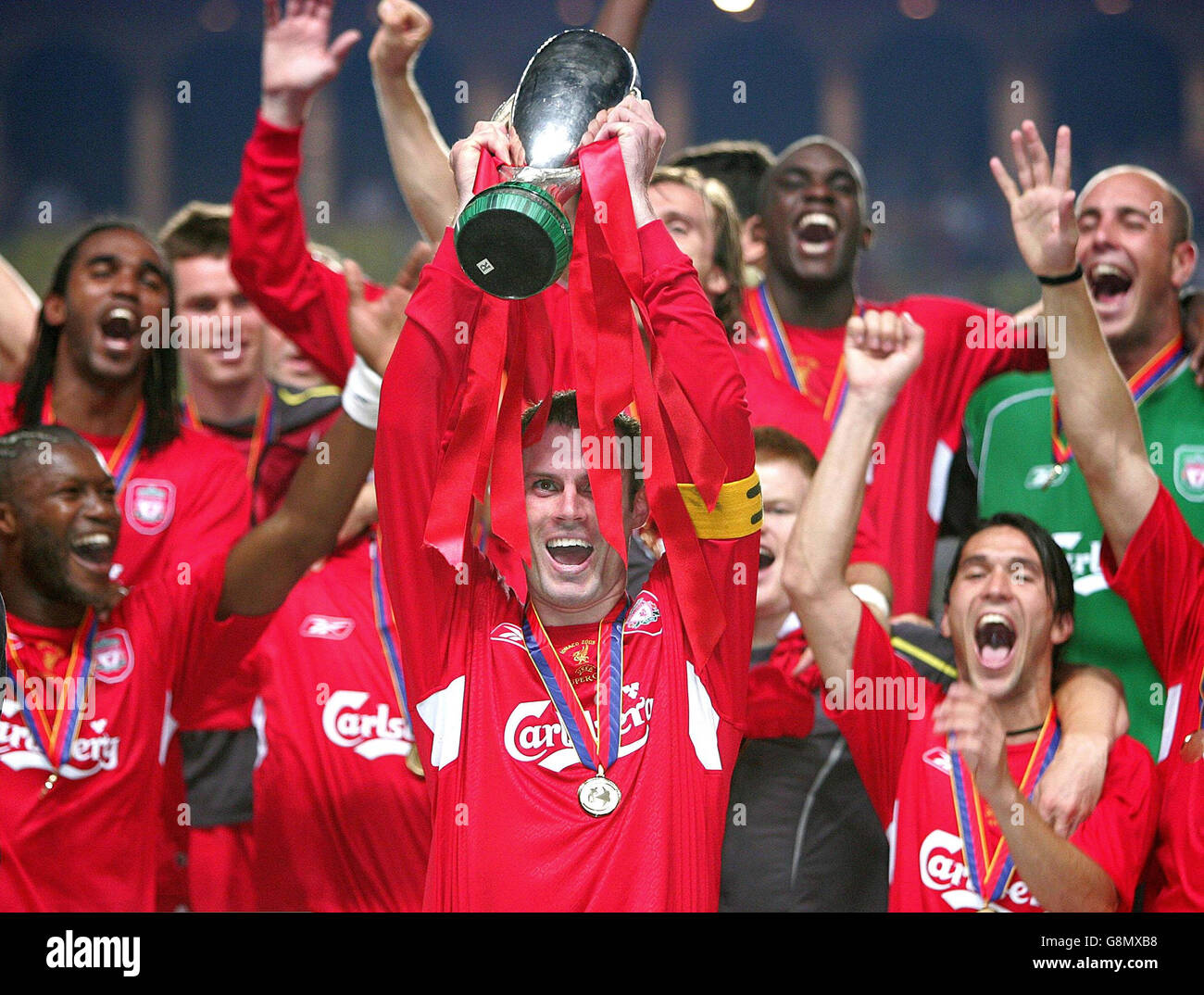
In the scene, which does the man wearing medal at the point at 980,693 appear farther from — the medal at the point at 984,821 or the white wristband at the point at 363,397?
the white wristband at the point at 363,397

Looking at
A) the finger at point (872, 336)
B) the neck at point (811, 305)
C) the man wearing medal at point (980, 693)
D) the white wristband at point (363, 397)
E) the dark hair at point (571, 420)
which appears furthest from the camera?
the neck at point (811, 305)

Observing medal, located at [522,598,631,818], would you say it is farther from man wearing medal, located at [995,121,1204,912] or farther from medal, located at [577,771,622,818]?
man wearing medal, located at [995,121,1204,912]

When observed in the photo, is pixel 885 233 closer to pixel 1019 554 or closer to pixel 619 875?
pixel 1019 554

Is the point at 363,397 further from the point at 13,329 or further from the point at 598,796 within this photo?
the point at 13,329

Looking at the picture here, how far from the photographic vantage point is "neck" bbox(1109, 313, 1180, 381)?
3811 mm

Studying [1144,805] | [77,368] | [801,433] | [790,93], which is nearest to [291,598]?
[77,368]

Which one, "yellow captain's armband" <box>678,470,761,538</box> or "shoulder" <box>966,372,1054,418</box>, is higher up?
"shoulder" <box>966,372,1054,418</box>

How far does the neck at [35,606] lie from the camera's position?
325 cm

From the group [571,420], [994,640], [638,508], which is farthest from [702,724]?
[994,640]

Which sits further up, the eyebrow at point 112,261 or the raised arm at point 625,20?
the raised arm at point 625,20

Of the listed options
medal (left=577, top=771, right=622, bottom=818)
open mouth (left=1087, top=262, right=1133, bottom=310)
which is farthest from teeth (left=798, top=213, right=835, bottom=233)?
medal (left=577, top=771, right=622, bottom=818)

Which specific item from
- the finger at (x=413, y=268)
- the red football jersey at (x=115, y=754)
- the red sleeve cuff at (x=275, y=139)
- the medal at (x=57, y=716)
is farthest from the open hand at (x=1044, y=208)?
the medal at (x=57, y=716)

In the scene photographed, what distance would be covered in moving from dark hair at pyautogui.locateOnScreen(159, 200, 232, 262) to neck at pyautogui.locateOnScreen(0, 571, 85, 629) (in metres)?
1.42

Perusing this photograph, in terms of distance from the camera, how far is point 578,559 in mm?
2619
